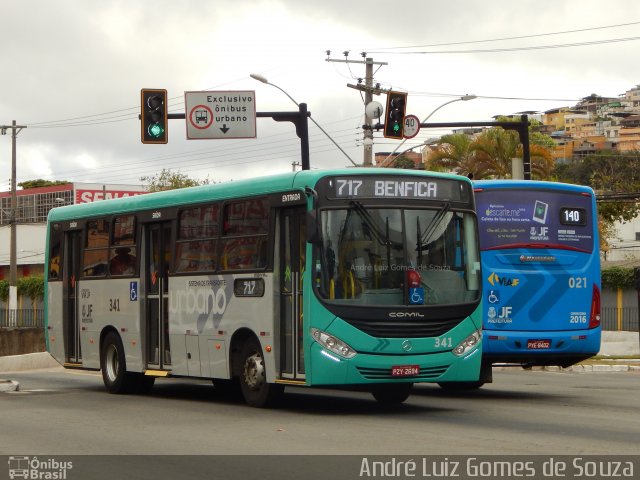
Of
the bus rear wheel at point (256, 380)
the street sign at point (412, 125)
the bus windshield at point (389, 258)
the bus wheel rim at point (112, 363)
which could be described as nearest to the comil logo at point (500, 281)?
the bus windshield at point (389, 258)

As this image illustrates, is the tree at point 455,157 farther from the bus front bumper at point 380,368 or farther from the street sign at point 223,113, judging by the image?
the bus front bumper at point 380,368

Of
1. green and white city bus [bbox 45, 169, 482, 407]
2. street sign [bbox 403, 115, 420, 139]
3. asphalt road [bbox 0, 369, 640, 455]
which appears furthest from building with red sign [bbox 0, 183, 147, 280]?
green and white city bus [bbox 45, 169, 482, 407]

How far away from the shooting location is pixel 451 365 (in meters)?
15.9

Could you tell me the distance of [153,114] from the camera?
96.3 ft

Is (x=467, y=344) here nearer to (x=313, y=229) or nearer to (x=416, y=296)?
(x=416, y=296)

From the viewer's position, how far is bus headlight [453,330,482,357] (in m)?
16.0

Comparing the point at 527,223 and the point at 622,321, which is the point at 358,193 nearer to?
the point at 527,223

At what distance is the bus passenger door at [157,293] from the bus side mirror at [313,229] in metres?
4.58

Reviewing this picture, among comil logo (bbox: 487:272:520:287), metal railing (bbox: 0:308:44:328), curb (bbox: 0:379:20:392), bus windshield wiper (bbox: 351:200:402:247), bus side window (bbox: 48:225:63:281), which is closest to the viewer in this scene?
bus windshield wiper (bbox: 351:200:402:247)

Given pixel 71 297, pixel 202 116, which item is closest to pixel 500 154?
pixel 202 116

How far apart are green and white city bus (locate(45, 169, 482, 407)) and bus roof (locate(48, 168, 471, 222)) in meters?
0.03

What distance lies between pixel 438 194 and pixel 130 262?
20.8 ft

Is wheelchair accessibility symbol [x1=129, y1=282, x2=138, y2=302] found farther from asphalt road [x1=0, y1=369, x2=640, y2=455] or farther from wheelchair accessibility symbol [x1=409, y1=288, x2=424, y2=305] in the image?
wheelchair accessibility symbol [x1=409, y1=288, x2=424, y2=305]
